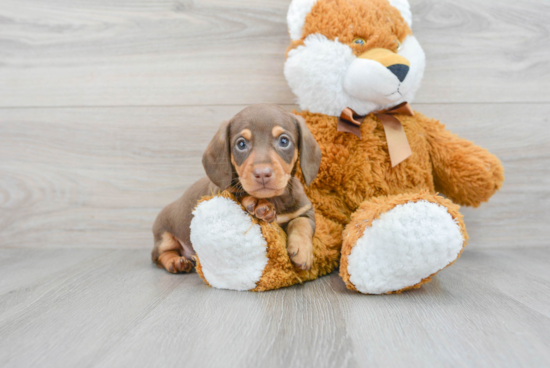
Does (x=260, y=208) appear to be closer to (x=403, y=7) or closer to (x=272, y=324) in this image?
(x=272, y=324)

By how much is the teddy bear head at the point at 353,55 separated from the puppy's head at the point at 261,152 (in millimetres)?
288

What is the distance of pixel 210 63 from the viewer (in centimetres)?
184

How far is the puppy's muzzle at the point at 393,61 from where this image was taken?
4.37 ft

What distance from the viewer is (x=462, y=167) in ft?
4.84

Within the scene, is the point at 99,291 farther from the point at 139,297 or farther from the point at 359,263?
the point at 359,263

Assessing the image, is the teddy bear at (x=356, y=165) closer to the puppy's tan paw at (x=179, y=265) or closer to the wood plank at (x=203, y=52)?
the puppy's tan paw at (x=179, y=265)

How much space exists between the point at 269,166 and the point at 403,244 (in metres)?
0.43

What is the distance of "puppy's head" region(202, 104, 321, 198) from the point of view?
3.54 feet

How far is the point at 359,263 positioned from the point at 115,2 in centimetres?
161

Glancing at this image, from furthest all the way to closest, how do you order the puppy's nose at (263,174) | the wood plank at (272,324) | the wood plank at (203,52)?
the wood plank at (203,52) < the puppy's nose at (263,174) < the wood plank at (272,324)

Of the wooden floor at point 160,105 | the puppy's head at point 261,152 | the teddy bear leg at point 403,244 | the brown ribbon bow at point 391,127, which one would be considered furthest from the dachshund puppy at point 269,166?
the wooden floor at point 160,105

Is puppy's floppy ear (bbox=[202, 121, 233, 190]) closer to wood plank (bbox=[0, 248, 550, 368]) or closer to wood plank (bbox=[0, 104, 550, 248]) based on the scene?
wood plank (bbox=[0, 248, 550, 368])

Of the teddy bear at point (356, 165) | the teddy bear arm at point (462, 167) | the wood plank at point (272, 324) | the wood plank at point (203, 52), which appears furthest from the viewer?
the wood plank at point (203, 52)

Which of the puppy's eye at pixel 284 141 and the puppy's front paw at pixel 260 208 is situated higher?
the puppy's eye at pixel 284 141
